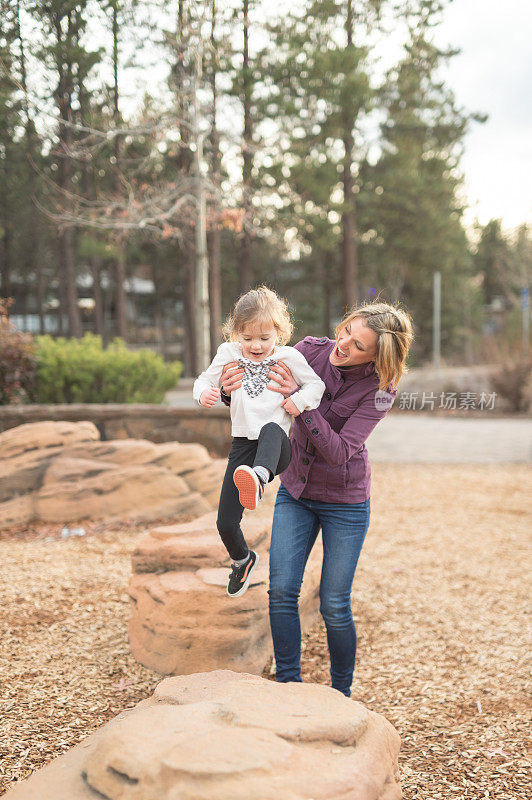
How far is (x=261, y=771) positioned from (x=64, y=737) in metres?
1.26

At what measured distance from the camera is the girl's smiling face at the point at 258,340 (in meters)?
2.12

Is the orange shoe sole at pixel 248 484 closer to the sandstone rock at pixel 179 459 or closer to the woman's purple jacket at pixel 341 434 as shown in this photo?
the woman's purple jacket at pixel 341 434

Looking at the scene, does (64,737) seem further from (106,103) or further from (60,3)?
(106,103)

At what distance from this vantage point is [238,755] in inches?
58.1

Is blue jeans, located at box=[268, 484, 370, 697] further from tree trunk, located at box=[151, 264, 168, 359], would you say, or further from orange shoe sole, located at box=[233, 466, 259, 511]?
tree trunk, located at box=[151, 264, 168, 359]

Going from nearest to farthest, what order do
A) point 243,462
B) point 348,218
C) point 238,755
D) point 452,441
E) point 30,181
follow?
1. point 238,755
2. point 243,462
3. point 452,441
4. point 348,218
5. point 30,181

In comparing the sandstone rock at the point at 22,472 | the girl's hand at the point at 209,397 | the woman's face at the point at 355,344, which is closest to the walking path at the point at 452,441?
the sandstone rock at the point at 22,472

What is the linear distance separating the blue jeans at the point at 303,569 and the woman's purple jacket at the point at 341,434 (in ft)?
0.22

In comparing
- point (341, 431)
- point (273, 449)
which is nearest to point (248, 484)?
point (273, 449)

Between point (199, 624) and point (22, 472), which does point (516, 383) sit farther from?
point (199, 624)

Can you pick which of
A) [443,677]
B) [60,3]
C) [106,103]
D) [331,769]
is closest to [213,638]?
[443,677]

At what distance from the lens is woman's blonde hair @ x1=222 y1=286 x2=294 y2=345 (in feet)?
6.88

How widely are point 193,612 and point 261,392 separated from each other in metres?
1.27

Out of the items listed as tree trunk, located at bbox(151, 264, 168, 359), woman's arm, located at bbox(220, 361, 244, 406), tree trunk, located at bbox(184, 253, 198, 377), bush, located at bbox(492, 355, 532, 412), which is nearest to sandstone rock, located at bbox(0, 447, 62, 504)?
woman's arm, located at bbox(220, 361, 244, 406)
